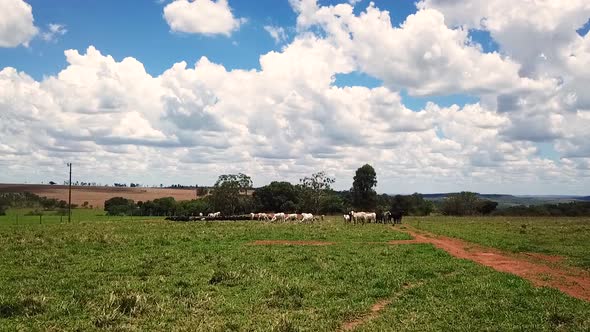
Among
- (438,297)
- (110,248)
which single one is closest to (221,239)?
(110,248)

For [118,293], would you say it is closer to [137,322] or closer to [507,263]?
[137,322]

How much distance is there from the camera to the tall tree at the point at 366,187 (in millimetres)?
104812

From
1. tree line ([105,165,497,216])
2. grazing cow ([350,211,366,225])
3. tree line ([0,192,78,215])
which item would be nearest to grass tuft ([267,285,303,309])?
grazing cow ([350,211,366,225])

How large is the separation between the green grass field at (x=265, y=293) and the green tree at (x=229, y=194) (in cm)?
7743

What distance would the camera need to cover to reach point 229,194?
4109 inches

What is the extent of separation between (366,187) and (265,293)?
9033cm

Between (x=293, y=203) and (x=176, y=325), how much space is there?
9712 cm

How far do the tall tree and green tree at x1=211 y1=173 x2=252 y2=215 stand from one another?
81.4ft

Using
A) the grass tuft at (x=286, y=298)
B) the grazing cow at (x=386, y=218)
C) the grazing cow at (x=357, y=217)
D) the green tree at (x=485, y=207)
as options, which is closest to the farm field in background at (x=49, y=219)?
the grazing cow at (x=357, y=217)

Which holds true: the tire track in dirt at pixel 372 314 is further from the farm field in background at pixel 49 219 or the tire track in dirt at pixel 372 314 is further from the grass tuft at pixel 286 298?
the farm field in background at pixel 49 219

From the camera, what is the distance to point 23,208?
12094cm

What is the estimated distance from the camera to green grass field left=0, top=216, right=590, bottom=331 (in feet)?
42.2

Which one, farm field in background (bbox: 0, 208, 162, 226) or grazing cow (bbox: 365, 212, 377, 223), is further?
farm field in background (bbox: 0, 208, 162, 226)

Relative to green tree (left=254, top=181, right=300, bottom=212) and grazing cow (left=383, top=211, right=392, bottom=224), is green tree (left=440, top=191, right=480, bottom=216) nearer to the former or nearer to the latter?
green tree (left=254, top=181, right=300, bottom=212)
